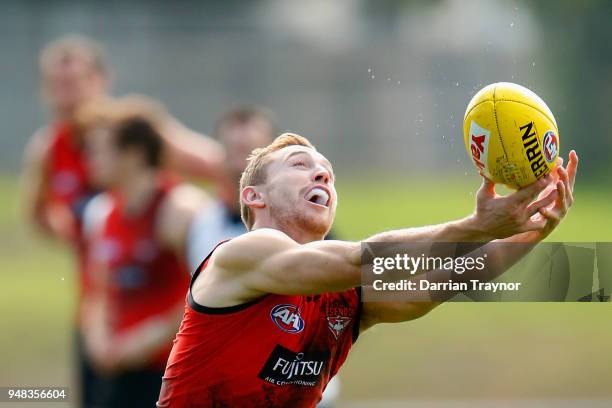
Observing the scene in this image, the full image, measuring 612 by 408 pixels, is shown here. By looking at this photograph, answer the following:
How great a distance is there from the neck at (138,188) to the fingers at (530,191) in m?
5.15

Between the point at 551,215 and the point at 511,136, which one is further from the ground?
the point at 511,136

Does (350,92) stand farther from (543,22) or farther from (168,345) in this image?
(168,345)

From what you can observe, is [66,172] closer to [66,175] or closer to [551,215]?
[66,175]

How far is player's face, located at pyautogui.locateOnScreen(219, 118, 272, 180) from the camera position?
8.36m

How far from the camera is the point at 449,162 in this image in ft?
83.9

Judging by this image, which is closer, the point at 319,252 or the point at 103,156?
the point at 319,252

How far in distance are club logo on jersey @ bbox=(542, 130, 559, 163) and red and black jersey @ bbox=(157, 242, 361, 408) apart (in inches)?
43.1

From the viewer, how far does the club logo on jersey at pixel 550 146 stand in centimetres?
441

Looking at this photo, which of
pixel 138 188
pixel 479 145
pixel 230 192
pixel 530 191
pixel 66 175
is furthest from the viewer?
pixel 66 175

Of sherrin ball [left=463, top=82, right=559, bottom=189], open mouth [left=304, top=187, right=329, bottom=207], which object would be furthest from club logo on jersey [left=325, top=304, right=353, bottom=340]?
sherrin ball [left=463, top=82, right=559, bottom=189]

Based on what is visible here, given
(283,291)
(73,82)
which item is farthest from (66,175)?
(283,291)

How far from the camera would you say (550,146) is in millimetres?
4445

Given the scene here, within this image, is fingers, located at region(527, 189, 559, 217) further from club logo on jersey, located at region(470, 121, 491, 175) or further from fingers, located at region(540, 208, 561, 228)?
club logo on jersey, located at region(470, 121, 491, 175)

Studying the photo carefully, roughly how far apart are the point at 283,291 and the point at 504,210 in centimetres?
92
